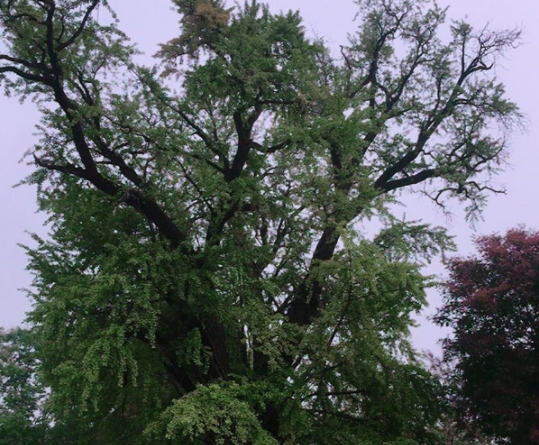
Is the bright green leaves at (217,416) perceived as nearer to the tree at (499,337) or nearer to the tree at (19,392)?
the tree at (499,337)

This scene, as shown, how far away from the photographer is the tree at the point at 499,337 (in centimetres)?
770

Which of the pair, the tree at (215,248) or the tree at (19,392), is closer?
the tree at (215,248)

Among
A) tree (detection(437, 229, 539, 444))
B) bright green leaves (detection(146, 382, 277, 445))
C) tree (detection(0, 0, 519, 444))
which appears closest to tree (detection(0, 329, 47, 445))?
tree (detection(0, 0, 519, 444))

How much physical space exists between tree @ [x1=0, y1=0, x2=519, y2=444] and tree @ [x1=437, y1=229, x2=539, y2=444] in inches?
32.3

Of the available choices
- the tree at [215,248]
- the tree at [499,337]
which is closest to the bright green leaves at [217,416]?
the tree at [215,248]

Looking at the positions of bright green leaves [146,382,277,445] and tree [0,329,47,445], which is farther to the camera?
tree [0,329,47,445]

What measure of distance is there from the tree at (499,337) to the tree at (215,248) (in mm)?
820

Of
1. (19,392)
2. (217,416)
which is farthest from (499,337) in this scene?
(19,392)

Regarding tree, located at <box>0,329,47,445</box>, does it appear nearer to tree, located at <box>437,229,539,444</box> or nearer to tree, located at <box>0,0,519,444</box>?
tree, located at <box>0,0,519,444</box>

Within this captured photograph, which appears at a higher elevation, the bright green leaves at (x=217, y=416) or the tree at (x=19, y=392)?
the tree at (x=19, y=392)

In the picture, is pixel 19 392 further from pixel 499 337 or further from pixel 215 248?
pixel 499 337

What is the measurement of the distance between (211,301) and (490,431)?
452 centimetres

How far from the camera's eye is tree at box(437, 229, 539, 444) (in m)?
7.70

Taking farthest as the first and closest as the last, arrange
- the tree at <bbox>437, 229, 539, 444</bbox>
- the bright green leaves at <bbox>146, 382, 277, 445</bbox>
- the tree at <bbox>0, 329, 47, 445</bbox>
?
1. the tree at <bbox>0, 329, 47, 445</bbox>
2. the tree at <bbox>437, 229, 539, 444</bbox>
3. the bright green leaves at <bbox>146, 382, 277, 445</bbox>
